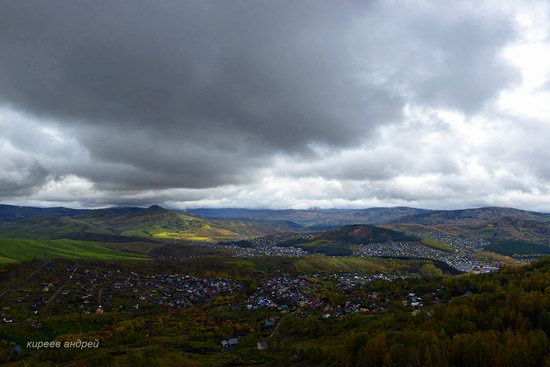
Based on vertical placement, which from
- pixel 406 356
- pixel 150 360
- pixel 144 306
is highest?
pixel 406 356

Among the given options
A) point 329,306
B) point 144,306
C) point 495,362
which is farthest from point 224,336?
point 495,362

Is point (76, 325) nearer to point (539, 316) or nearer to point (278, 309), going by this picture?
point (278, 309)

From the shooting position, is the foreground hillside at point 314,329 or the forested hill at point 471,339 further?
the foreground hillside at point 314,329

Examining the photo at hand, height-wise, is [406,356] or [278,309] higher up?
[406,356]

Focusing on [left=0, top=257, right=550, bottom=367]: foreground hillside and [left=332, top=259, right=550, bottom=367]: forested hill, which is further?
[left=0, top=257, right=550, bottom=367]: foreground hillside

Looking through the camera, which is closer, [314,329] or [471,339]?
[471,339]

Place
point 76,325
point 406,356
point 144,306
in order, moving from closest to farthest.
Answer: point 406,356, point 76,325, point 144,306

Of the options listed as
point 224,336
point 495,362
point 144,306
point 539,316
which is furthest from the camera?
point 144,306

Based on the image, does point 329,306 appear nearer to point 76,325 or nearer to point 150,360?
point 150,360

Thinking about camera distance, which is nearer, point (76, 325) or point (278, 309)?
point (76, 325)

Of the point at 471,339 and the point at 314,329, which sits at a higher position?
the point at 471,339
